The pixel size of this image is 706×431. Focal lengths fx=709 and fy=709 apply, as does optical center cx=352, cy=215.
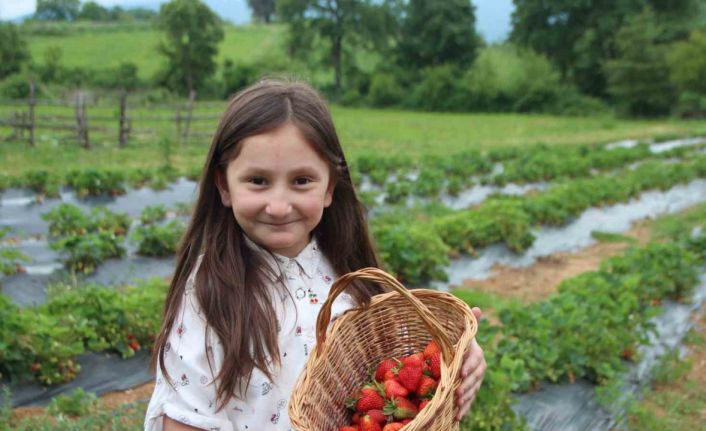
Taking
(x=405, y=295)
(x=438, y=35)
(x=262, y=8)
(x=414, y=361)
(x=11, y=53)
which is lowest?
(x=11, y=53)

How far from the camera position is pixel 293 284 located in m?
1.85

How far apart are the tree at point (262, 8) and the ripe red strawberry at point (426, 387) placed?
329 ft

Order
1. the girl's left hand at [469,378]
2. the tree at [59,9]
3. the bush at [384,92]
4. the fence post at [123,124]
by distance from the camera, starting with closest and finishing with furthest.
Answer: the girl's left hand at [469,378]
the fence post at [123,124]
the bush at [384,92]
the tree at [59,9]

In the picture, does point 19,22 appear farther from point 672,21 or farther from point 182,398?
point 182,398

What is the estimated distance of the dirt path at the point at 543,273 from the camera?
7.23 m

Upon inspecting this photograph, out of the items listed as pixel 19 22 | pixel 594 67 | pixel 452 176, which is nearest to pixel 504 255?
pixel 452 176

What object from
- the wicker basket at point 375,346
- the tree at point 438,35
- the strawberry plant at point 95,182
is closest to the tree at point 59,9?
the tree at point 438,35

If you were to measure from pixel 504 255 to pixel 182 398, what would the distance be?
7083 millimetres

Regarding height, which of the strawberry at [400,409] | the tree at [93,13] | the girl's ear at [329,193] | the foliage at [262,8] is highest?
the foliage at [262,8]

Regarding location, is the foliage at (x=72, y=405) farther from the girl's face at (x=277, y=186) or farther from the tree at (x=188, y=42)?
the tree at (x=188, y=42)

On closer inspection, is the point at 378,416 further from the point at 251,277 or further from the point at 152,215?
the point at 152,215

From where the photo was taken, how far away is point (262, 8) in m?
98.8

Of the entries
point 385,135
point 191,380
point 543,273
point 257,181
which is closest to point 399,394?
point 191,380

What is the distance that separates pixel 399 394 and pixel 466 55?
153 feet
